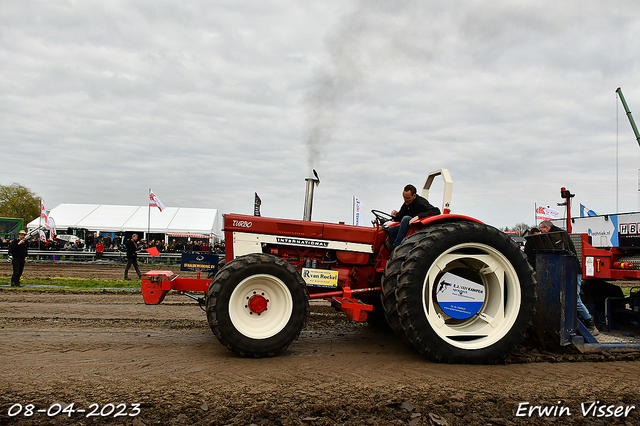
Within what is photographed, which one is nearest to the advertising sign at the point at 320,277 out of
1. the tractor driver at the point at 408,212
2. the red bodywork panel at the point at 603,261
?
the tractor driver at the point at 408,212

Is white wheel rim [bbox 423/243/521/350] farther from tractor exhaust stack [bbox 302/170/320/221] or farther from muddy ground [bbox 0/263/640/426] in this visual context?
tractor exhaust stack [bbox 302/170/320/221]

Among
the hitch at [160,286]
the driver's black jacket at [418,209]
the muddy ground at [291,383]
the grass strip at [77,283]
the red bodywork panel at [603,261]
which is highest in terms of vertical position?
the driver's black jacket at [418,209]

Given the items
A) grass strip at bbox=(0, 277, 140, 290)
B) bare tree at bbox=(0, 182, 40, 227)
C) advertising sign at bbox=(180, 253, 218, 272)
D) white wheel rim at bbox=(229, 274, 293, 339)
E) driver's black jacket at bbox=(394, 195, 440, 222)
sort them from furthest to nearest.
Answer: bare tree at bbox=(0, 182, 40, 227) < grass strip at bbox=(0, 277, 140, 290) < advertising sign at bbox=(180, 253, 218, 272) < driver's black jacket at bbox=(394, 195, 440, 222) < white wheel rim at bbox=(229, 274, 293, 339)

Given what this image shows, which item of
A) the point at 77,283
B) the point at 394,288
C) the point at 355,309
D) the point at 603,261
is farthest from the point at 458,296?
the point at 77,283

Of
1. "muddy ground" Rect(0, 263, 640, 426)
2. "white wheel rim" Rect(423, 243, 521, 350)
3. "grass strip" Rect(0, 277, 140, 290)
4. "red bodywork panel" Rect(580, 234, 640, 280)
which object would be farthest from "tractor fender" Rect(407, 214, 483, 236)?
"grass strip" Rect(0, 277, 140, 290)

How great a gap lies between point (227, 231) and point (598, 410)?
145 inches

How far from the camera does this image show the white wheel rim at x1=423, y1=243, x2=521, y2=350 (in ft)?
14.0

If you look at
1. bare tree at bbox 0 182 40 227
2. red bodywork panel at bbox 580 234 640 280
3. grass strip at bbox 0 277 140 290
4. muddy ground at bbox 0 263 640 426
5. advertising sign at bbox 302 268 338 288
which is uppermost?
bare tree at bbox 0 182 40 227

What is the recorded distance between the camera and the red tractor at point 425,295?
13.5 feet

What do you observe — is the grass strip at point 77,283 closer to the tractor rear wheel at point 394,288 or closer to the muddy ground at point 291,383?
the muddy ground at point 291,383

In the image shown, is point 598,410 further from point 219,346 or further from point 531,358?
point 219,346

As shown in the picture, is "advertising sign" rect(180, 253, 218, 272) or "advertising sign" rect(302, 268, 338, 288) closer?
"advertising sign" rect(302, 268, 338, 288)

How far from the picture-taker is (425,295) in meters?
4.30

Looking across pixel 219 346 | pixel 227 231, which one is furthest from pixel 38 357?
pixel 227 231
